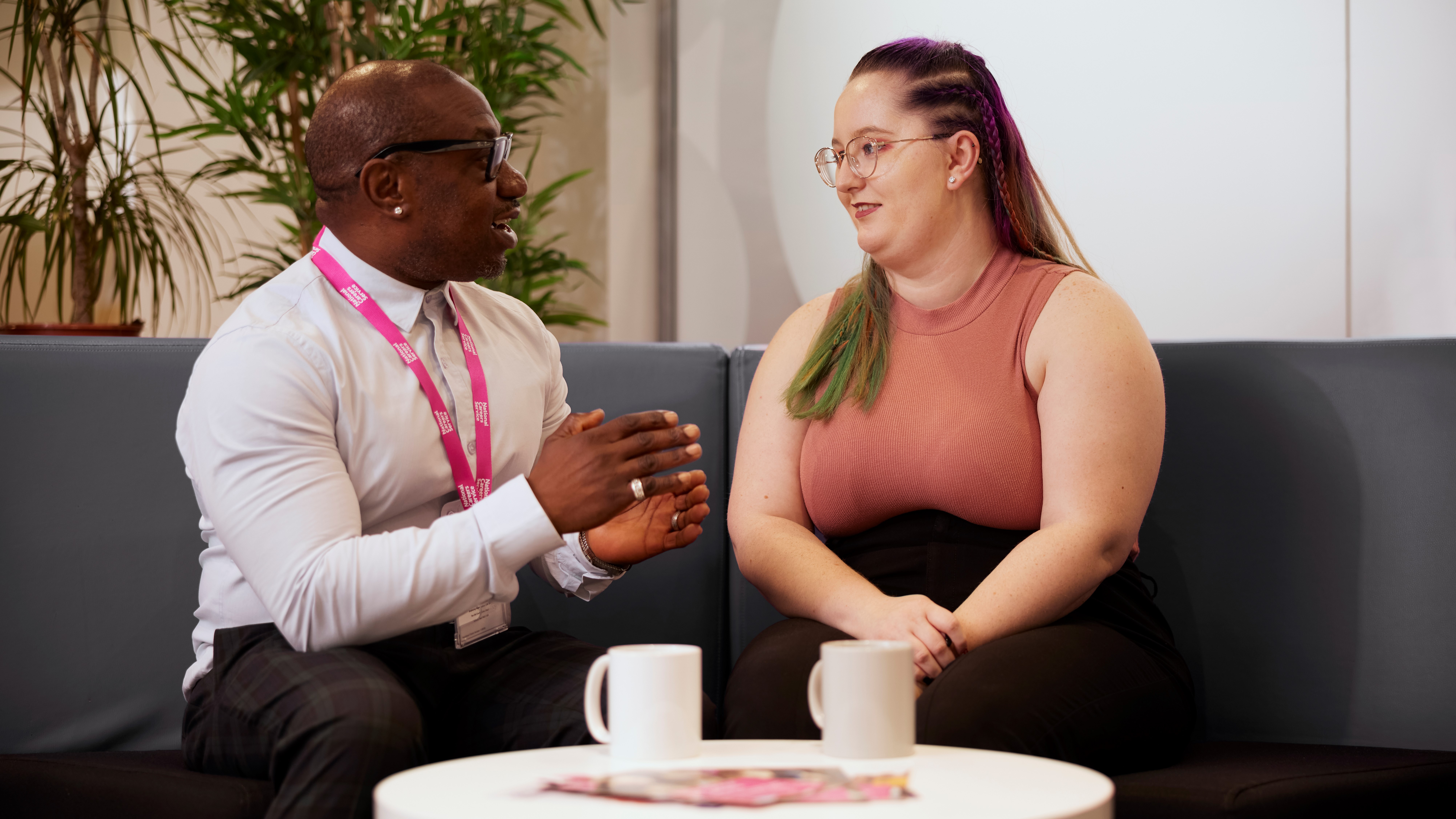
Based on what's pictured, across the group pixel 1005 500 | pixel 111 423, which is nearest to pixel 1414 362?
pixel 1005 500

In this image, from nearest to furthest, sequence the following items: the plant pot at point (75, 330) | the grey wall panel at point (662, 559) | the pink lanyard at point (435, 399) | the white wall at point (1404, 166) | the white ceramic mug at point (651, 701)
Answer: the white ceramic mug at point (651, 701), the pink lanyard at point (435, 399), the grey wall panel at point (662, 559), the plant pot at point (75, 330), the white wall at point (1404, 166)

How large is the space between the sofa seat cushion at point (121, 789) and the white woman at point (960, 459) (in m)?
0.58

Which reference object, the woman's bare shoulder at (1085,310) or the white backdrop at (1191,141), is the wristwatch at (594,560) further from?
the white backdrop at (1191,141)

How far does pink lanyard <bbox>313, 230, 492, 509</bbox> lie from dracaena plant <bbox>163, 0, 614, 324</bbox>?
1.28 m

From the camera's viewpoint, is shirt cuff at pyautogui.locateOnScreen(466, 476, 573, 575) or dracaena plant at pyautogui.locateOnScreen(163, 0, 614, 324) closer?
shirt cuff at pyautogui.locateOnScreen(466, 476, 573, 575)

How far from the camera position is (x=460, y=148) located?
152 centimetres

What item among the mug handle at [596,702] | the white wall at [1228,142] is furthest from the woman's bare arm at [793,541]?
the white wall at [1228,142]

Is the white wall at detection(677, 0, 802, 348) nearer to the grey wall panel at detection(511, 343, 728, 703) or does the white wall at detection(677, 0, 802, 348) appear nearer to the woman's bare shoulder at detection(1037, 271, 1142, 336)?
the grey wall panel at detection(511, 343, 728, 703)

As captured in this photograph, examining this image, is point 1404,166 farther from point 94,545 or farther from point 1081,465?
point 94,545

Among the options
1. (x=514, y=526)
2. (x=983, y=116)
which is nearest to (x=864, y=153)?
(x=983, y=116)

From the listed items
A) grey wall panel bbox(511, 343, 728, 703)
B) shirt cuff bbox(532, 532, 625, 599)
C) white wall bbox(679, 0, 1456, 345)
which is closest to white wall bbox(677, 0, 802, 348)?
white wall bbox(679, 0, 1456, 345)

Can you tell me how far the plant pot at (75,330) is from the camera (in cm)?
218

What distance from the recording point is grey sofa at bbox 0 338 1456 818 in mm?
1751

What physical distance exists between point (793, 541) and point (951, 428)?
0.27m
